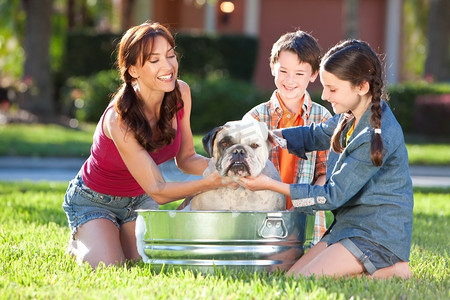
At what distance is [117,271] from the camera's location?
4367 mm

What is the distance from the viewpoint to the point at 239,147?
14.0 feet

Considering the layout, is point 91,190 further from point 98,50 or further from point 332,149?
point 98,50

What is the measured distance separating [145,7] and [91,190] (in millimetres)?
18503

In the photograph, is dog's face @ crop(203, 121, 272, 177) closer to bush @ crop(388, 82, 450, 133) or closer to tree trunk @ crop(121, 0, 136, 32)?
bush @ crop(388, 82, 450, 133)

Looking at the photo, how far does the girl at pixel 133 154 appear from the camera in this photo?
4.66m

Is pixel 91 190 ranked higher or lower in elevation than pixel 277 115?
lower

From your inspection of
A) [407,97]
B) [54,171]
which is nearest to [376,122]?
[54,171]

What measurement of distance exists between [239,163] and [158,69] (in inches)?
37.9

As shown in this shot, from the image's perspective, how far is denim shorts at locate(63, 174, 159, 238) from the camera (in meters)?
5.04

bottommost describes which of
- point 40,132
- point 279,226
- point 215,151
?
point 40,132

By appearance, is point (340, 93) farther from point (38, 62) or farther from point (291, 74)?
point (38, 62)

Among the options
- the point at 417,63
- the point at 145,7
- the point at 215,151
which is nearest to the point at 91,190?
the point at 215,151

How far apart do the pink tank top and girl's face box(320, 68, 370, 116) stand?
119cm

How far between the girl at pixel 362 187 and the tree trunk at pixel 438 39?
17681 millimetres
